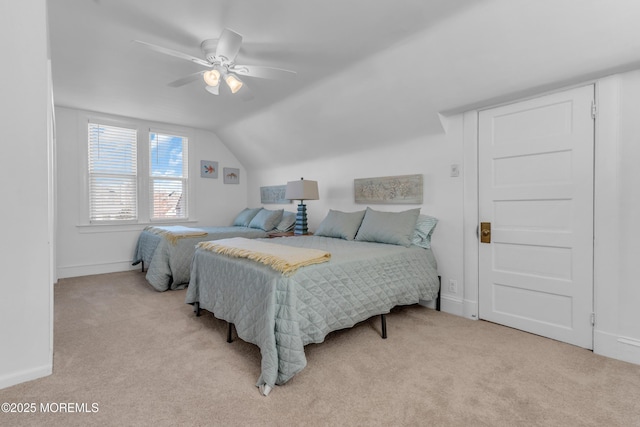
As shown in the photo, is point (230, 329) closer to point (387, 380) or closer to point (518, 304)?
point (387, 380)

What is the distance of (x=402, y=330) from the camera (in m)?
2.52

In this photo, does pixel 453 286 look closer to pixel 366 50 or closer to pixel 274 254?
pixel 274 254

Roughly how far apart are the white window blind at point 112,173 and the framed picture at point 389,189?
11.6ft

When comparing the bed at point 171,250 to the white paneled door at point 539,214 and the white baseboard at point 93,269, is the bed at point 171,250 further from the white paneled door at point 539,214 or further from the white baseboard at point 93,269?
the white paneled door at point 539,214

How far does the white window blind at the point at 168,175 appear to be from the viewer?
498 cm

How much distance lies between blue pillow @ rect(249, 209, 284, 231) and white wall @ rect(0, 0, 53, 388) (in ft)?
9.93

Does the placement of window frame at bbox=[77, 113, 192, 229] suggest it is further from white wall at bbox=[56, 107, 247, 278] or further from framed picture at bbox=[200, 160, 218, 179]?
framed picture at bbox=[200, 160, 218, 179]

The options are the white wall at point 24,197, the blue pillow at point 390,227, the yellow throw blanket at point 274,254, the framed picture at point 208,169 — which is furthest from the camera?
the framed picture at point 208,169

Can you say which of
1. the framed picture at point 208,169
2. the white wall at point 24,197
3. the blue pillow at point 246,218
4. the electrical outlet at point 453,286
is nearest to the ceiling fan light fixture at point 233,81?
the white wall at point 24,197

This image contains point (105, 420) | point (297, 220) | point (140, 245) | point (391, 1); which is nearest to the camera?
point (105, 420)

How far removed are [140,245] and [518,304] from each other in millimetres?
4820

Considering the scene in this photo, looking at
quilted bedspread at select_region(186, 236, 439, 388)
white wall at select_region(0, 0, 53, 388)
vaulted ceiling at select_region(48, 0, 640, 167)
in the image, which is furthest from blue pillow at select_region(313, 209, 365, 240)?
white wall at select_region(0, 0, 53, 388)

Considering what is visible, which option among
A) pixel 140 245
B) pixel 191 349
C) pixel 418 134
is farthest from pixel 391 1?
pixel 140 245

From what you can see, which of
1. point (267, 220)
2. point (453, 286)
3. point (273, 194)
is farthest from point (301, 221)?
point (453, 286)
